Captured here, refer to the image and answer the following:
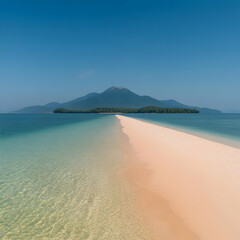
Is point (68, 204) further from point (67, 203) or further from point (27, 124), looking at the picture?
point (27, 124)

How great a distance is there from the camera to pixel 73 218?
4.11 meters

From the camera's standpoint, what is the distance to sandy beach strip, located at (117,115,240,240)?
3.62 metres

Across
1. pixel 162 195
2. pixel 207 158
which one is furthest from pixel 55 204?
pixel 207 158

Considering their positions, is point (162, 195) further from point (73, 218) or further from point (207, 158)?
point (207, 158)

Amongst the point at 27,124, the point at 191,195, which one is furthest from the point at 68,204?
the point at 27,124

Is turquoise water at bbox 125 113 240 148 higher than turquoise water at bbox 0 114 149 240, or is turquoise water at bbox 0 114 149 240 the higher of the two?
turquoise water at bbox 0 114 149 240

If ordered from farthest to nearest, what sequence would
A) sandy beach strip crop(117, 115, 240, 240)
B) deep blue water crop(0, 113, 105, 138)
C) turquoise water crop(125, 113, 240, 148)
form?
deep blue water crop(0, 113, 105, 138) < turquoise water crop(125, 113, 240, 148) < sandy beach strip crop(117, 115, 240, 240)

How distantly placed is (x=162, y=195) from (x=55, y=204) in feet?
9.62

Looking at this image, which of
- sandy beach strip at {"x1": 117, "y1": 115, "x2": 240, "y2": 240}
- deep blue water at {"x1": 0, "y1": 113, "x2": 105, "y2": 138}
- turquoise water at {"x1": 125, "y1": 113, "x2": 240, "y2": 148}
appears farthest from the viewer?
deep blue water at {"x1": 0, "y1": 113, "x2": 105, "y2": 138}

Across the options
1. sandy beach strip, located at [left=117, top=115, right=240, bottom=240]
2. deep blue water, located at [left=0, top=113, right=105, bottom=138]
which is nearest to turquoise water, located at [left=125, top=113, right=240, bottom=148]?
sandy beach strip, located at [left=117, top=115, right=240, bottom=240]

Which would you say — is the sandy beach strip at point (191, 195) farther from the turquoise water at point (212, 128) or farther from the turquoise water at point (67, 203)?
the turquoise water at point (212, 128)

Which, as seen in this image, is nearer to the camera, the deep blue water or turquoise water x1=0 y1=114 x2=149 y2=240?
turquoise water x1=0 y1=114 x2=149 y2=240

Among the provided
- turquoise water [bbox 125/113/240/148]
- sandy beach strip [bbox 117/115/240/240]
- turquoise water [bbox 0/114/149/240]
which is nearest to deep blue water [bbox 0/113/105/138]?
turquoise water [bbox 0/114/149/240]

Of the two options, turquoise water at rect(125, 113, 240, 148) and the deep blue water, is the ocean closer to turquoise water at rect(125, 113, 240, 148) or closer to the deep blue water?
turquoise water at rect(125, 113, 240, 148)
